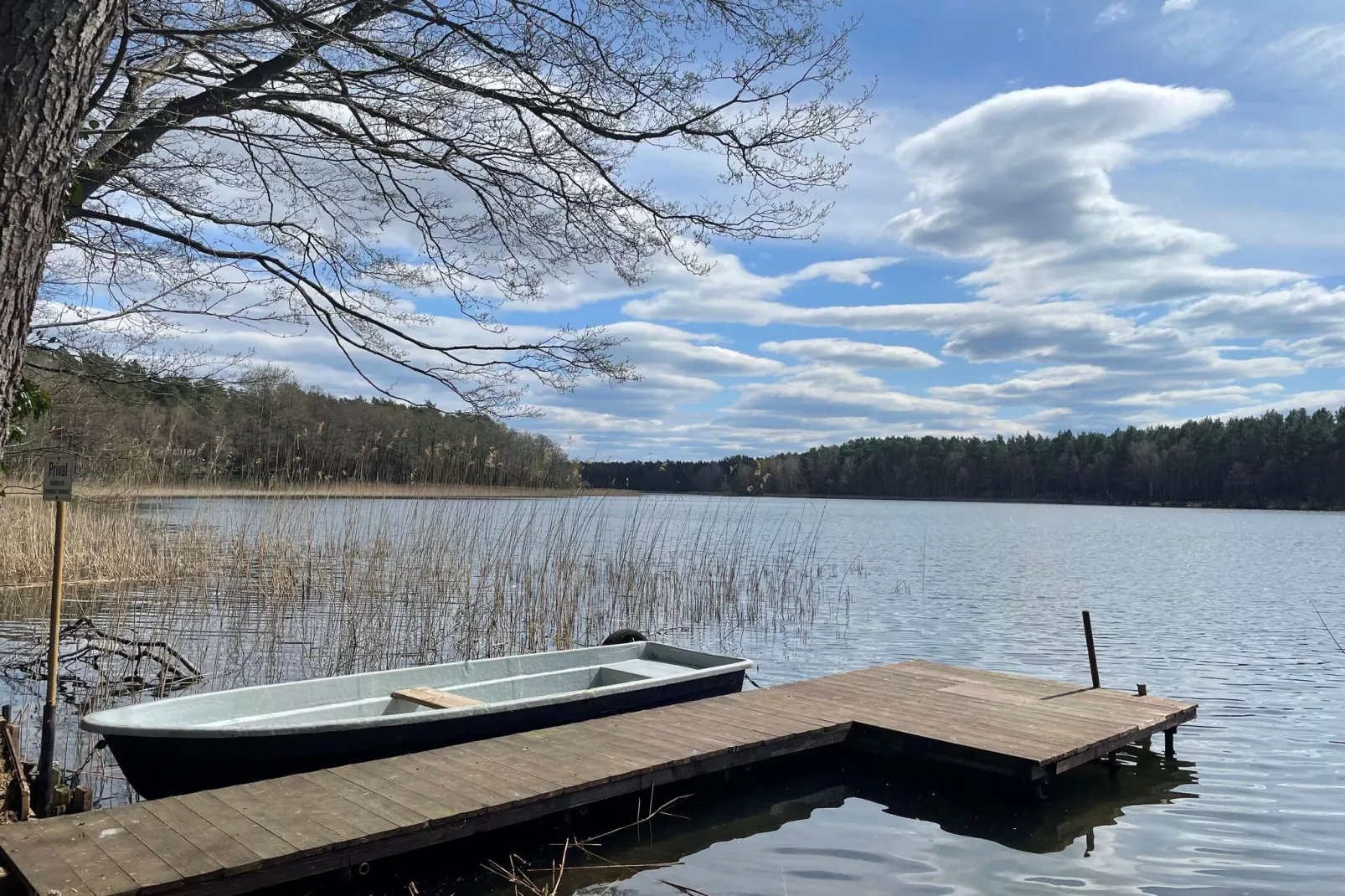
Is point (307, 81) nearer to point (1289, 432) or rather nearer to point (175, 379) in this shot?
point (175, 379)

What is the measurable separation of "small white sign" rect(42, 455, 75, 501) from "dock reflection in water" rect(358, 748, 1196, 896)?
245 centimetres

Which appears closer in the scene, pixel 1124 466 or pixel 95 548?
pixel 95 548

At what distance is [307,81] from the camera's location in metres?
4.81

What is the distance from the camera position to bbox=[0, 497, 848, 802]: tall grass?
8.30 m

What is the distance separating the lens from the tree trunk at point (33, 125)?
2285 mm

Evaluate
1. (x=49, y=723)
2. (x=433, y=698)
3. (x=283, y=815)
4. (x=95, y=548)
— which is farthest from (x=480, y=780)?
(x=95, y=548)

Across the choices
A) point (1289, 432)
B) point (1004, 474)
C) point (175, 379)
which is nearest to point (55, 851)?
point (175, 379)

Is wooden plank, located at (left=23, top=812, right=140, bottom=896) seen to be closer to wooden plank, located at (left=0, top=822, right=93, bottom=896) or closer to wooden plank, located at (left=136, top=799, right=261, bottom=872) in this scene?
wooden plank, located at (left=0, top=822, right=93, bottom=896)

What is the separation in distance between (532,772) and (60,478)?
2783 mm

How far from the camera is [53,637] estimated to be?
15.3 feet

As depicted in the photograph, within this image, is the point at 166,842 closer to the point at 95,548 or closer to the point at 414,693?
the point at 414,693

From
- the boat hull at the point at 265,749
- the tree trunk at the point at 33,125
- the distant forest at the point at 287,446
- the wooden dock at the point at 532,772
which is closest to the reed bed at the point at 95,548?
the distant forest at the point at 287,446

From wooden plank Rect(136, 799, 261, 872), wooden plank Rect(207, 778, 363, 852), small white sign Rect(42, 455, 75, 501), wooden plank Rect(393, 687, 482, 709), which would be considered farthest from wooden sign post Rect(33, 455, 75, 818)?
wooden plank Rect(393, 687, 482, 709)

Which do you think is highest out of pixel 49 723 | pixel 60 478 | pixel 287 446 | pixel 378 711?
pixel 287 446
